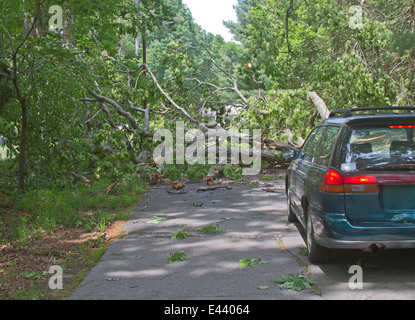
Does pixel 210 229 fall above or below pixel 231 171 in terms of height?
below

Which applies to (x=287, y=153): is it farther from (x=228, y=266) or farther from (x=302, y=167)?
(x=228, y=266)

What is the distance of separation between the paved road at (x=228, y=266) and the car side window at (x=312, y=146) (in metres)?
1.28

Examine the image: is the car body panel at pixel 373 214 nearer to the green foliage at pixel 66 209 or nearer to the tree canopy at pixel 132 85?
the green foliage at pixel 66 209

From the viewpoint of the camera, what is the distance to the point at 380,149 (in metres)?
5.17

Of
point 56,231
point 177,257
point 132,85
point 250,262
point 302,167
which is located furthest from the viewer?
point 132,85

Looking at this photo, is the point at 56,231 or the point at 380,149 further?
the point at 56,231

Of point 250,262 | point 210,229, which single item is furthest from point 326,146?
point 210,229

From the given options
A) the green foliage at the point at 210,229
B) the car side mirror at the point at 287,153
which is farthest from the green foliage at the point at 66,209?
the car side mirror at the point at 287,153

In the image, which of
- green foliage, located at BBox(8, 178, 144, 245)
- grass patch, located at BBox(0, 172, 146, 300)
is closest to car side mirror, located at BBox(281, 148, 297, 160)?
grass patch, located at BBox(0, 172, 146, 300)

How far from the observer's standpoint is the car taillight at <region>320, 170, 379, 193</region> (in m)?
4.93

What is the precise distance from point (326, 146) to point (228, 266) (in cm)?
194
